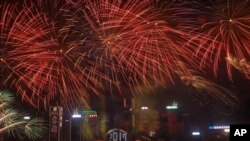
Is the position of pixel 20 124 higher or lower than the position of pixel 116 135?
higher

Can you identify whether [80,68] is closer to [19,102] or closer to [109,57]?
[109,57]

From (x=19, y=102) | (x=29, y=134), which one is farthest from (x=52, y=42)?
(x=29, y=134)

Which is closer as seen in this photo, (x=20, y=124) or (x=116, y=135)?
(x=116, y=135)

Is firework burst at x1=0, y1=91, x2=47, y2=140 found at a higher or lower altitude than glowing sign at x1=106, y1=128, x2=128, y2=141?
higher

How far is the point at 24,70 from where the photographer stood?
1645cm

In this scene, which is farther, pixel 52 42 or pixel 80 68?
pixel 80 68

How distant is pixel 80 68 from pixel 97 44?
2137 millimetres

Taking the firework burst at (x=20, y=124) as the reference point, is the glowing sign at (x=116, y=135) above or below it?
below

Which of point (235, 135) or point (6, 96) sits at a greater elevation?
point (6, 96)

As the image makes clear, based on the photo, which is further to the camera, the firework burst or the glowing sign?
the firework burst

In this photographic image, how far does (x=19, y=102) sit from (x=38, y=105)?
203cm

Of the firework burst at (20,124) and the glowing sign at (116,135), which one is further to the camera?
the firework burst at (20,124)

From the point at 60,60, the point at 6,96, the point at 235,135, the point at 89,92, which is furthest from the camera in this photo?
the point at 89,92

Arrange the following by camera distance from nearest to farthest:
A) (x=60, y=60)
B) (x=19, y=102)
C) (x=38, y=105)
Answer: (x=60, y=60)
(x=19, y=102)
(x=38, y=105)
